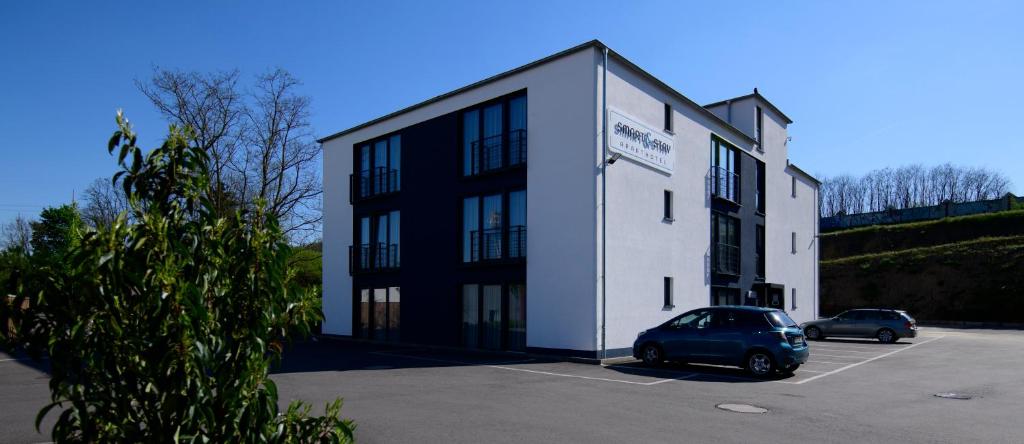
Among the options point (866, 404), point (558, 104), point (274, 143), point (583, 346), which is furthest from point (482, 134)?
point (274, 143)

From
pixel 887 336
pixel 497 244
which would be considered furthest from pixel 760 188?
pixel 497 244

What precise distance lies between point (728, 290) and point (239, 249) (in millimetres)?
24700

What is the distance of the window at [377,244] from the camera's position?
24.8 m

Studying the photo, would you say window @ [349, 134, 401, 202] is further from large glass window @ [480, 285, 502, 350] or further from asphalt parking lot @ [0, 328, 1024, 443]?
asphalt parking lot @ [0, 328, 1024, 443]

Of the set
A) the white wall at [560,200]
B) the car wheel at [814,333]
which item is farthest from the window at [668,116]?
the car wheel at [814,333]

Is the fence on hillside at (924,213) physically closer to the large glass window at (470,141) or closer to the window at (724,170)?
the window at (724,170)

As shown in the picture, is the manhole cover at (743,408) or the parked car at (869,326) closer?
the manhole cover at (743,408)

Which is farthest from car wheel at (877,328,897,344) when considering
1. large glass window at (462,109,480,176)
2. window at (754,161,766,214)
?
large glass window at (462,109,480,176)

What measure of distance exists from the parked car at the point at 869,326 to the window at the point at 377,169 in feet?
58.2

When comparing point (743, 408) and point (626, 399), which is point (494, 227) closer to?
point (626, 399)

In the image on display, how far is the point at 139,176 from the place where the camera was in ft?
10.2

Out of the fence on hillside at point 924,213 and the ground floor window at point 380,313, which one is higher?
the fence on hillside at point 924,213

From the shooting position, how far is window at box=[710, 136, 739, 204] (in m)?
25.0

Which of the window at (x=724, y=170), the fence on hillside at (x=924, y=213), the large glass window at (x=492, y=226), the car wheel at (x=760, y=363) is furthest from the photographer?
the fence on hillside at (x=924, y=213)
